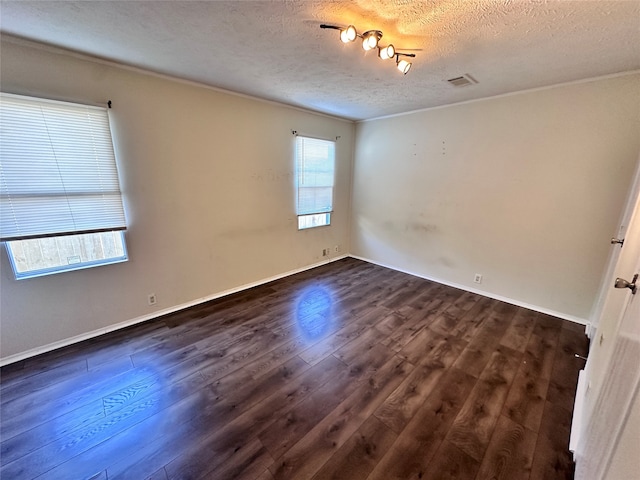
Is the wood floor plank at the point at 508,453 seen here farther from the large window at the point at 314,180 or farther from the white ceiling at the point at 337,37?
the large window at the point at 314,180

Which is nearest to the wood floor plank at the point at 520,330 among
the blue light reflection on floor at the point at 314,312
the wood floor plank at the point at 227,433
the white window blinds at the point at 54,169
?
the wood floor plank at the point at 227,433

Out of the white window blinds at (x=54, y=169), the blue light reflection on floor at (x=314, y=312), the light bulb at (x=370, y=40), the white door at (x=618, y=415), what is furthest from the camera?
the blue light reflection on floor at (x=314, y=312)

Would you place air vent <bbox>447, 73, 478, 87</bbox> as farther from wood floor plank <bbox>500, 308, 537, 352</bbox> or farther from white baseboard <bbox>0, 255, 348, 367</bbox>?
white baseboard <bbox>0, 255, 348, 367</bbox>

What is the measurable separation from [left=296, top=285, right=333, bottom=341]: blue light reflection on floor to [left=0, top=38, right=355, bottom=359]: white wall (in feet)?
2.59

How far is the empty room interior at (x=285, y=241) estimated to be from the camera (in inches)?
56.3

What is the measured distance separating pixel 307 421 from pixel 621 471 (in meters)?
1.40

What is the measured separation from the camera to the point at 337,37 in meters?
1.73

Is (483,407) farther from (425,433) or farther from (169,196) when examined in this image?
(169,196)

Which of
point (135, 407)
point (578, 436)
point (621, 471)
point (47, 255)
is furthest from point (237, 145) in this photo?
point (578, 436)

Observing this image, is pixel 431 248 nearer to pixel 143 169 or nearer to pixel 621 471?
pixel 621 471

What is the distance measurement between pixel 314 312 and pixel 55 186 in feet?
8.41

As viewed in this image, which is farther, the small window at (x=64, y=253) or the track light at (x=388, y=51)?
the small window at (x=64, y=253)

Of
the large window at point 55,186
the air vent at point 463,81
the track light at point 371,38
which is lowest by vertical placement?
the large window at point 55,186

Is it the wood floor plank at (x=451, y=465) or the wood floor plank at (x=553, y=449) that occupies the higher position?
the wood floor plank at (x=553, y=449)
